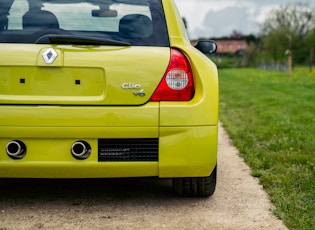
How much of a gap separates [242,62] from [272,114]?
7613 cm

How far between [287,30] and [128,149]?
51.6m

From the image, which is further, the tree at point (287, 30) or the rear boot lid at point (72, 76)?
the tree at point (287, 30)

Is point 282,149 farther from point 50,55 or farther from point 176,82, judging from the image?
point 50,55

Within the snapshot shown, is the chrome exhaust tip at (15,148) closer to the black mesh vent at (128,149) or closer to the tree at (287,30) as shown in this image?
the black mesh vent at (128,149)

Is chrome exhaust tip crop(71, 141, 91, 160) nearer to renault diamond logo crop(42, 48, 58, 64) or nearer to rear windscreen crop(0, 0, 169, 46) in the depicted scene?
renault diamond logo crop(42, 48, 58, 64)

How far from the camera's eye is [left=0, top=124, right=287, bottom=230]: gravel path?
3.57 metres

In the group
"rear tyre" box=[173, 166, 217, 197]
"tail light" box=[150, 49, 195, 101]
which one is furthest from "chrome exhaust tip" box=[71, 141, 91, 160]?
"rear tyre" box=[173, 166, 217, 197]

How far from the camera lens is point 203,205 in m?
4.04

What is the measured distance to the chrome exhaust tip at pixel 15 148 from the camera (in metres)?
3.58

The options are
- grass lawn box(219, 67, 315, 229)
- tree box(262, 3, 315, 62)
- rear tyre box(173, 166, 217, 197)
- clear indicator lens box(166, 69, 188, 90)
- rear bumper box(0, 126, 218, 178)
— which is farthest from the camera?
tree box(262, 3, 315, 62)

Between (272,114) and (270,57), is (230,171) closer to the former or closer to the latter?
(272,114)

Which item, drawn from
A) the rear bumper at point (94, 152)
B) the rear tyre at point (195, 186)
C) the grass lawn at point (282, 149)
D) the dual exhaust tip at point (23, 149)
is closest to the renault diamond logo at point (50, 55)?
the rear bumper at point (94, 152)

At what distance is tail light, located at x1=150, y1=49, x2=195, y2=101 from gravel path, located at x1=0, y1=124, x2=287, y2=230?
2.58 feet

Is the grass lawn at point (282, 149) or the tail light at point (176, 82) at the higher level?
the tail light at point (176, 82)
